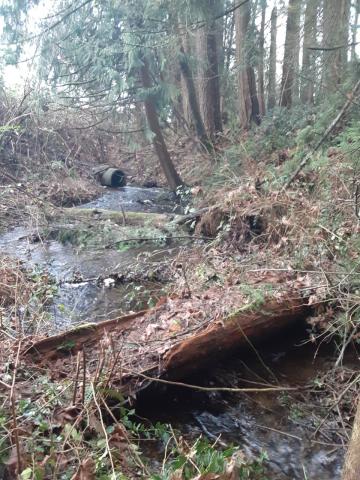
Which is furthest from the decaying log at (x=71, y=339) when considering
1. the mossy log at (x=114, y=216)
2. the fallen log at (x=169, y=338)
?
the mossy log at (x=114, y=216)

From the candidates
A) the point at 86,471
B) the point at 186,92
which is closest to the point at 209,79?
the point at 186,92

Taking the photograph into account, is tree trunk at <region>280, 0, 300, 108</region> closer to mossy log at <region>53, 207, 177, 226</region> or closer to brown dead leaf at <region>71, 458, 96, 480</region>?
mossy log at <region>53, 207, 177, 226</region>

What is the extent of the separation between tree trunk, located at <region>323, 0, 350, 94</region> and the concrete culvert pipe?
789 cm

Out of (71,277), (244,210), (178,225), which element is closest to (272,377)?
(244,210)

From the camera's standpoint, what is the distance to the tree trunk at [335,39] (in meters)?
6.87

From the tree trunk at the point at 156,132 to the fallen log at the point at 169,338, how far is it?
310 inches

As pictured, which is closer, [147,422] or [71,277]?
[147,422]

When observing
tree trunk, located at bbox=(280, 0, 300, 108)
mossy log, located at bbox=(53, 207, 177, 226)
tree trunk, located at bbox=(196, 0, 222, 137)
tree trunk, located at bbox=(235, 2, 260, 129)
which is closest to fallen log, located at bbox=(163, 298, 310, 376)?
mossy log, located at bbox=(53, 207, 177, 226)

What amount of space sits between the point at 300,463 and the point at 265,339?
A: 5.04 feet

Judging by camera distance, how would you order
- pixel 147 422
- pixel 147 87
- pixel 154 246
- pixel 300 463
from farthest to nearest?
pixel 147 87 < pixel 154 246 < pixel 147 422 < pixel 300 463

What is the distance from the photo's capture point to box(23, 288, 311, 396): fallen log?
3914 mm

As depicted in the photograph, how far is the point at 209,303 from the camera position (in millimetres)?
4832

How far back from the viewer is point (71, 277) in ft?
23.1

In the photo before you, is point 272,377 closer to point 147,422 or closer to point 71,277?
point 147,422
